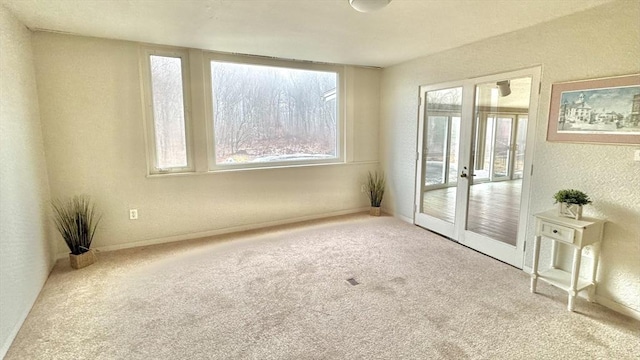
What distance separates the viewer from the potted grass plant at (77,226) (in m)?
3.22

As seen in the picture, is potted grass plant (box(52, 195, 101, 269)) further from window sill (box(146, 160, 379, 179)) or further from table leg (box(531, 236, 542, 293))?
table leg (box(531, 236, 542, 293))

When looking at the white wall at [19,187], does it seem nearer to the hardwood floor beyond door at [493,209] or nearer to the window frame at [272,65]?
the window frame at [272,65]

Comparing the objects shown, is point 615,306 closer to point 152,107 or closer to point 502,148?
point 502,148

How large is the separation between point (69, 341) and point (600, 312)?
3.98 metres

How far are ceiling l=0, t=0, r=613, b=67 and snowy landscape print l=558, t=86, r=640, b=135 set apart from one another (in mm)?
715

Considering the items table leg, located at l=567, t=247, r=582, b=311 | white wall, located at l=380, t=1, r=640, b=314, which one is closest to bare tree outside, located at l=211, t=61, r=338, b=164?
white wall, located at l=380, t=1, r=640, b=314

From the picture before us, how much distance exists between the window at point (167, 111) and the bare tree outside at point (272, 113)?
0.40 m

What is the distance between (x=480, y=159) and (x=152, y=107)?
4002 millimetres

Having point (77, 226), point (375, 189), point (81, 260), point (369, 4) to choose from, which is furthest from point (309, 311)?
point (375, 189)

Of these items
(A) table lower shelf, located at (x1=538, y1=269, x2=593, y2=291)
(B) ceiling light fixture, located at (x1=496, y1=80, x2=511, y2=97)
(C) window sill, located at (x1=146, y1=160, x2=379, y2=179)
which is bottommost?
(A) table lower shelf, located at (x1=538, y1=269, x2=593, y2=291)

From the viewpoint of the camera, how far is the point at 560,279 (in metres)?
2.62

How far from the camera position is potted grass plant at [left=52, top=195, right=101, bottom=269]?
3.22m

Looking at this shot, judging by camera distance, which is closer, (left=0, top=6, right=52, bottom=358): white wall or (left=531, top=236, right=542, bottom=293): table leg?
(left=0, top=6, right=52, bottom=358): white wall

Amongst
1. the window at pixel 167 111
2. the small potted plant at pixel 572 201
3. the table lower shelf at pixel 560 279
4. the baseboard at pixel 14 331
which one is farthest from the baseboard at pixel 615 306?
the window at pixel 167 111
